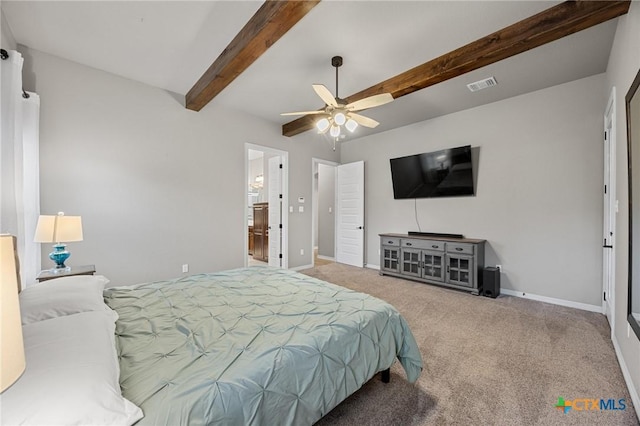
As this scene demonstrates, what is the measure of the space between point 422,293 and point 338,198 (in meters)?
2.95

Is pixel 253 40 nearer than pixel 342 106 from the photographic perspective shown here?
Yes

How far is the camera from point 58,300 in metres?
1.41

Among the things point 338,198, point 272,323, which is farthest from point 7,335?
point 338,198

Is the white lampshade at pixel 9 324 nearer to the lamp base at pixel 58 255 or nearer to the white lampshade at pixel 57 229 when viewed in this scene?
the white lampshade at pixel 57 229

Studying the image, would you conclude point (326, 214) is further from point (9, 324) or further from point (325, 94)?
point (9, 324)

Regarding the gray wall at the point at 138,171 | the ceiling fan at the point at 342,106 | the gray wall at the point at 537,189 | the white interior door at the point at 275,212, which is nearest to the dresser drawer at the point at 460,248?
the gray wall at the point at 537,189

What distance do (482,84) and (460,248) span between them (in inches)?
89.1

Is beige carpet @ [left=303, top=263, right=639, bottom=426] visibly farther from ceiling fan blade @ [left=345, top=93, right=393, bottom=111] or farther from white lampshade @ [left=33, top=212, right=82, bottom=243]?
white lampshade @ [left=33, top=212, right=82, bottom=243]

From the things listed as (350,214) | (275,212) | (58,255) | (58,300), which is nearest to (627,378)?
(58,300)

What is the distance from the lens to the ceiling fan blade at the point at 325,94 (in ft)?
8.07

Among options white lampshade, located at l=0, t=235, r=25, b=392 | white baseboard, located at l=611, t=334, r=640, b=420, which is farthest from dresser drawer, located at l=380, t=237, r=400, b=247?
white lampshade, located at l=0, t=235, r=25, b=392

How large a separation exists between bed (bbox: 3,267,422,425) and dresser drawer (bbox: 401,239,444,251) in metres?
2.72

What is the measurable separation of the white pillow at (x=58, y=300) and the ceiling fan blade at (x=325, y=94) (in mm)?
2284

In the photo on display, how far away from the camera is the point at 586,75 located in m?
3.23
